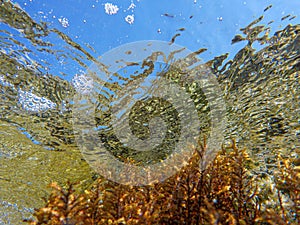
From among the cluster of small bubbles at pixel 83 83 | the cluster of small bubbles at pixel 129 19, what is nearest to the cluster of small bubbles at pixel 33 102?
the cluster of small bubbles at pixel 83 83

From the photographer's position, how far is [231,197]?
11.5ft

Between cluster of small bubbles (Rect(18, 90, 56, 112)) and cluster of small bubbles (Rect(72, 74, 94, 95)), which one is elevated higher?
cluster of small bubbles (Rect(72, 74, 94, 95))

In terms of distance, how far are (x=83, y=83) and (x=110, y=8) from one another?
2.84 metres

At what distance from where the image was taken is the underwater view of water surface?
5539 millimetres

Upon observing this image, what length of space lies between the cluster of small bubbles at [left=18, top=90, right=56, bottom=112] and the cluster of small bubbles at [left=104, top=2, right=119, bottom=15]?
171 inches

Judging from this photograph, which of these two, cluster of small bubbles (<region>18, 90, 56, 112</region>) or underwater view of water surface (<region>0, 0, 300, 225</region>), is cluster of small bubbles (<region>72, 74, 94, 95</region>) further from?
cluster of small bubbles (<region>18, 90, 56, 112</region>)

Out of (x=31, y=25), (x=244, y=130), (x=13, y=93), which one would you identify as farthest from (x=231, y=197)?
(x=13, y=93)

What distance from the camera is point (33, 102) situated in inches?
328

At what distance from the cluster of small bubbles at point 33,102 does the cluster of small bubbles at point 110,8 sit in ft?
14.3

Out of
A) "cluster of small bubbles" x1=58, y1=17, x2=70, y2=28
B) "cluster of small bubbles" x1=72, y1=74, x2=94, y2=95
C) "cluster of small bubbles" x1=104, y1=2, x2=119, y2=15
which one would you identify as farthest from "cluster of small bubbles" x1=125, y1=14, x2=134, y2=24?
"cluster of small bubbles" x1=72, y1=74, x2=94, y2=95

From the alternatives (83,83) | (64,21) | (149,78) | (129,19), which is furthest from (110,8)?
(83,83)

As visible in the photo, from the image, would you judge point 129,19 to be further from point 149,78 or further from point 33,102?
point 33,102

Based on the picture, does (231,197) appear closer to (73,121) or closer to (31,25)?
(31,25)

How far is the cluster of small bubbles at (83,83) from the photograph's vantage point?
7.29 metres
